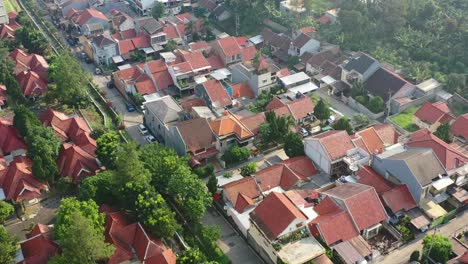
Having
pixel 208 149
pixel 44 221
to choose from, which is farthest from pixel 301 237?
pixel 44 221

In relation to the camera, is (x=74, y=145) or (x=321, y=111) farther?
(x=321, y=111)

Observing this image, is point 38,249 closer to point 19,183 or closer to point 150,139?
point 19,183

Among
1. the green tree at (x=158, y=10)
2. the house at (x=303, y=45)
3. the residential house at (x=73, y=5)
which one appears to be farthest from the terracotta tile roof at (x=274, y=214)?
the residential house at (x=73, y=5)

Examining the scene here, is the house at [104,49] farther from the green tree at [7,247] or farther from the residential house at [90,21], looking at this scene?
the green tree at [7,247]

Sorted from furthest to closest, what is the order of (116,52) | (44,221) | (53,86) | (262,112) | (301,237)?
(116,52), (53,86), (262,112), (44,221), (301,237)

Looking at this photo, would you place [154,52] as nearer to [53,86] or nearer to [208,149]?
[53,86]

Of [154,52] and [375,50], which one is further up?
[375,50]

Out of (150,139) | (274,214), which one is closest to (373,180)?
(274,214)
